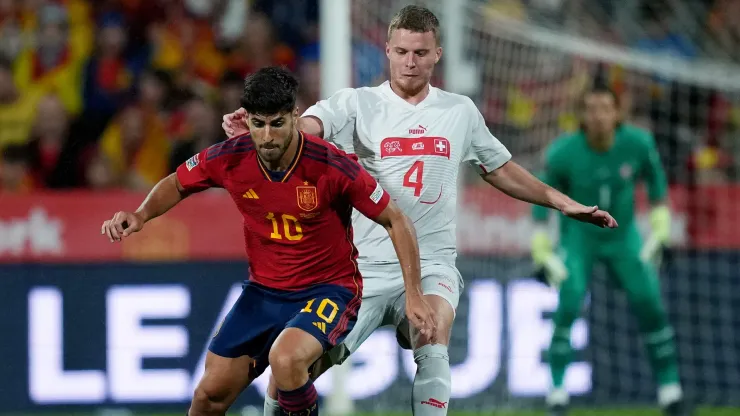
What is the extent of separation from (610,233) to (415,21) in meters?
A: 3.49

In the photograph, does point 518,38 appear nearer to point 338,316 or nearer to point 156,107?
point 156,107

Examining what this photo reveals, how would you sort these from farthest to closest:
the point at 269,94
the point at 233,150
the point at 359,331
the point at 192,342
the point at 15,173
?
1. the point at 15,173
2. the point at 192,342
3. the point at 359,331
4. the point at 233,150
5. the point at 269,94

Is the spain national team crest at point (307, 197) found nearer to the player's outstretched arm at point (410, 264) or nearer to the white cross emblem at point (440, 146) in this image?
the player's outstretched arm at point (410, 264)

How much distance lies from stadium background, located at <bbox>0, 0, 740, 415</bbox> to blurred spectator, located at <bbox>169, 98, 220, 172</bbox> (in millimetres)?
19

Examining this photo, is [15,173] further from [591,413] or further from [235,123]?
[235,123]

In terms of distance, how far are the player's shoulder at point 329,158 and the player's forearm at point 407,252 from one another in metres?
0.28

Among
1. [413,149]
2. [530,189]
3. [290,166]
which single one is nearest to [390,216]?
[290,166]

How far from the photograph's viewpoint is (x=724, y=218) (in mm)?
9352

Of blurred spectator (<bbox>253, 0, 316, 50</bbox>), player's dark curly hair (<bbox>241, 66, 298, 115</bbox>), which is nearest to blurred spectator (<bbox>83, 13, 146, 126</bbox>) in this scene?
blurred spectator (<bbox>253, 0, 316, 50</bbox>)

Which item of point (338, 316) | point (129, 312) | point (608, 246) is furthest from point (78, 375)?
point (338, 316)

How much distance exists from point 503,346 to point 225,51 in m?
3.85

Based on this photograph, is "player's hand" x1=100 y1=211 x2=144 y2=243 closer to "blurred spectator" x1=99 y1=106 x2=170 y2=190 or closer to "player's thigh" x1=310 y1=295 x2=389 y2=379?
"player's thigh" x1=310 y1=295 x2=389 y2=379

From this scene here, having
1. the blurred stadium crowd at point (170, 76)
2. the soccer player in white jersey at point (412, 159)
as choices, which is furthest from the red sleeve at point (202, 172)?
the blurred stadium crowd at point (170, 76)

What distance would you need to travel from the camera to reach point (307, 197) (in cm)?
519
